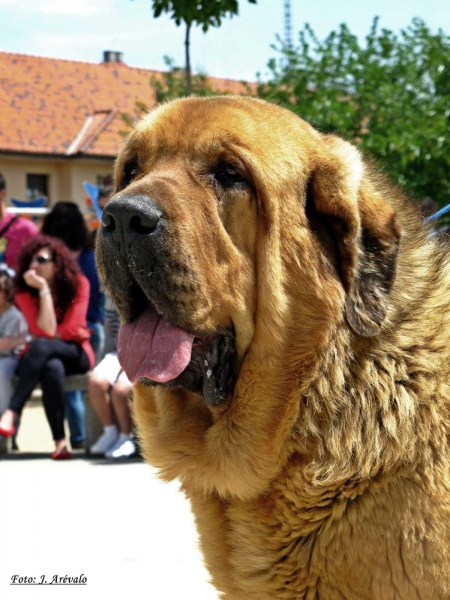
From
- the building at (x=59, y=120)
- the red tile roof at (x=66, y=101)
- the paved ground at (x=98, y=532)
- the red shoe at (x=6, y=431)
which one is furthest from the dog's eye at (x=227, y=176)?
the red tile roof at (x=66, y=101)

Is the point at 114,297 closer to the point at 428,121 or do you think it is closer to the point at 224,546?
the point at 224,546

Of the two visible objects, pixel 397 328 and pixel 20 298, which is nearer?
pixel 397 328

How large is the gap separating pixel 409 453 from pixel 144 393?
1103 mm

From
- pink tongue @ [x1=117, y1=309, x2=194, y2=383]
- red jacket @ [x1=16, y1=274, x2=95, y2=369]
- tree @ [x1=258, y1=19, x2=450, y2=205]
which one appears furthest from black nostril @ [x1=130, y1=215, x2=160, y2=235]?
tree @ [x1=258, y1=19, x2=450, y2=205]

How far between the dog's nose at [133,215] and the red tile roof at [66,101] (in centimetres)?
3256

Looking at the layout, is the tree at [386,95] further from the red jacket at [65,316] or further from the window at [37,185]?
the window at [37,185]

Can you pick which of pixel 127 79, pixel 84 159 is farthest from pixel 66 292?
pixel 127 79

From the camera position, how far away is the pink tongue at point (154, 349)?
2793 mm

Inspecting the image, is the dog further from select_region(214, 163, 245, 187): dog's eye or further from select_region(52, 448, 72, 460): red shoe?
select_region(52, 448, 72, 460): red shoe

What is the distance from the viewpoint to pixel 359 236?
2826 millimetres

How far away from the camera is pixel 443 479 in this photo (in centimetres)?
260

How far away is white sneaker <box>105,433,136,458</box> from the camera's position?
761cm

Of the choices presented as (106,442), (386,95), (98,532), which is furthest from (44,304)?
(386,95)

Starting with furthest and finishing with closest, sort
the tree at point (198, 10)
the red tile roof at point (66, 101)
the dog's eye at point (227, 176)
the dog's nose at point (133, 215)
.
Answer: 1. the red tile roof at point (66, 101)
2. the tree at point (198, 10)
3. the dog's eye at point (227, 176)
4. the dog's nose at point (133, 215)
